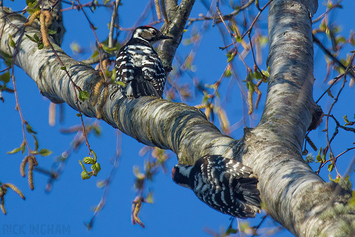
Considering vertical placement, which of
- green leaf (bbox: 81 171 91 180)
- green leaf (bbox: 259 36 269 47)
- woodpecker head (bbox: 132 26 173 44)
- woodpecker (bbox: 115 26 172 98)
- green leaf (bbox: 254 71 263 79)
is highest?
woodpecker head (bbox: 132 26 173 44)

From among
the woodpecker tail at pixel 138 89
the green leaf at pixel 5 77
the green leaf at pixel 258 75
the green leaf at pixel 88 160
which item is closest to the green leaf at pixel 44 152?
the green leaf at pixel 88 160

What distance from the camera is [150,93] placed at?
3482 millimetres

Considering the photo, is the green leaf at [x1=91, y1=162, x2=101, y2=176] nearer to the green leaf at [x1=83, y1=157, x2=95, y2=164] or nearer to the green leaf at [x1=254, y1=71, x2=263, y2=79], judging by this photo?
the green leaf at [x1=83, y1=157, x2=95, y2=164]

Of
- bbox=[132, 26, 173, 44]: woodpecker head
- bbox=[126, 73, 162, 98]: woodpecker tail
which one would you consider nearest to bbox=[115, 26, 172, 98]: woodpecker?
bbox=[126, 73, 162, 98]: woodpecker tail

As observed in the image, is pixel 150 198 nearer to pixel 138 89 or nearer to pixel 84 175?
pixel 138 89

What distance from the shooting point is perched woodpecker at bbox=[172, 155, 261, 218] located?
231 cm

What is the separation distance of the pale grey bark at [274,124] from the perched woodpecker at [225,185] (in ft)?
0.24

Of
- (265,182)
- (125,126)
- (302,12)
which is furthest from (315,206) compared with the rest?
(302,12)

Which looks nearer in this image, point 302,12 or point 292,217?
point 292,217

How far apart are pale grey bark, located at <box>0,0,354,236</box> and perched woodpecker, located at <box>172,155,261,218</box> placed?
0.07m

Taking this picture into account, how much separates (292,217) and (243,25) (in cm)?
253

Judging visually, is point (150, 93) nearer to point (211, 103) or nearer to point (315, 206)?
point (211, 103)

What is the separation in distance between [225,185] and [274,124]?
61 cm

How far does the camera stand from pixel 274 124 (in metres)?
2.37
